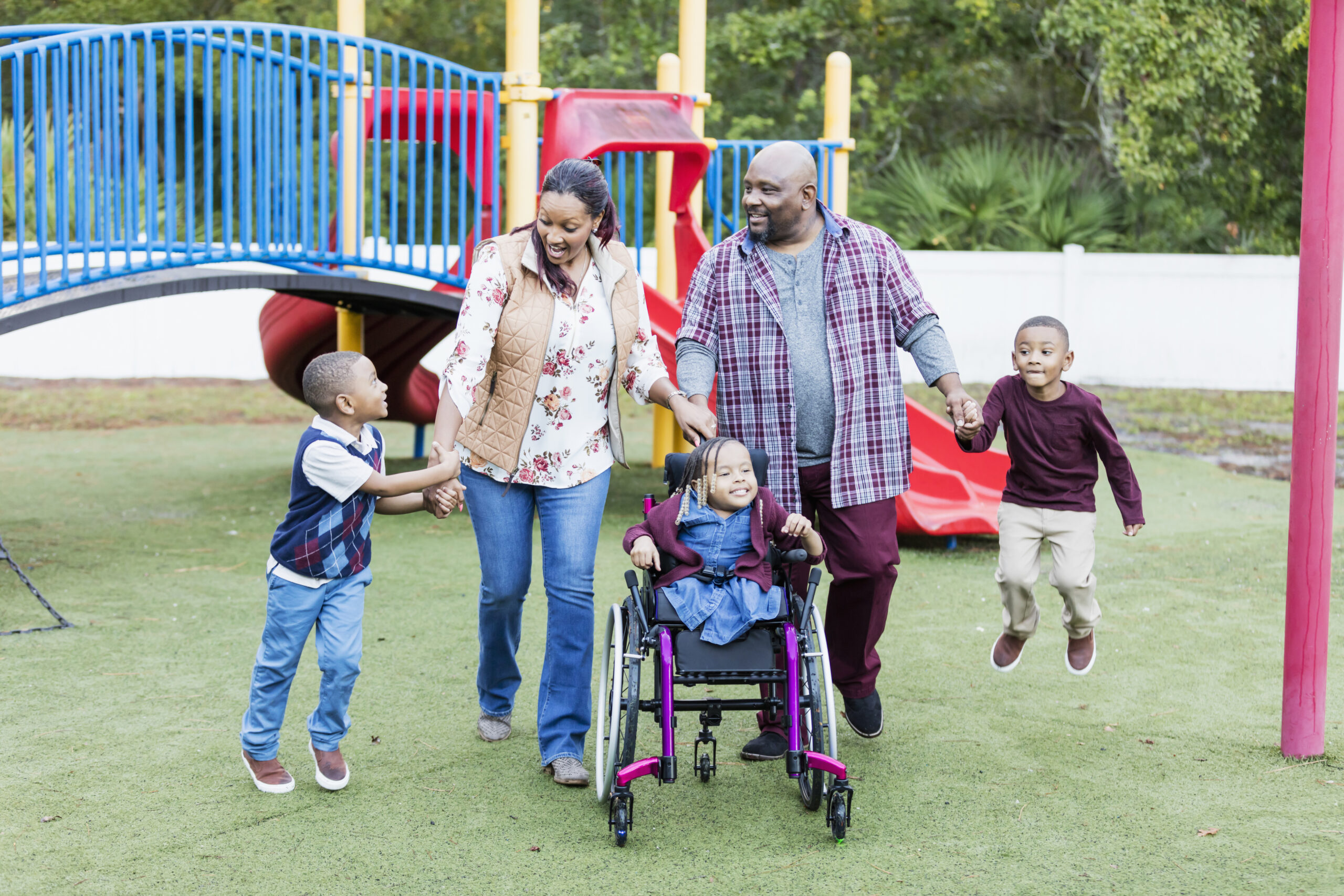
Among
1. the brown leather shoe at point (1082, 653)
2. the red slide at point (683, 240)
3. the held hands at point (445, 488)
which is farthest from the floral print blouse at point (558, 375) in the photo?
the red slide at point (683, 240)

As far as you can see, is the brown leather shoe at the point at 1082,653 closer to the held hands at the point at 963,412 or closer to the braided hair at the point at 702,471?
the held hands at the point at 963,412

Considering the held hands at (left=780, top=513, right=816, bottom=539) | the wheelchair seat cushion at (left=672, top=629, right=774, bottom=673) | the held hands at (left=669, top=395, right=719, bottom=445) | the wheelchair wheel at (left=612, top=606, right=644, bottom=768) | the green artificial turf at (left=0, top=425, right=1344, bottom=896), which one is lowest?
the green artificial turf at (left=0, top=425, right=1344, bottom=896)

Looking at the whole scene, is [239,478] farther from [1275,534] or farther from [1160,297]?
[1160,297]

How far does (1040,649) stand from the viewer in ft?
18.6

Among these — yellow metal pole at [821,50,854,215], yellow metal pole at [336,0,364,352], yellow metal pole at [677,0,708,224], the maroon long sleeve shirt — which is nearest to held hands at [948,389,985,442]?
the maroon long sleeve shirt

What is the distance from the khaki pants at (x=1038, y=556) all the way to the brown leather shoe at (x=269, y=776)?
241 centimetres

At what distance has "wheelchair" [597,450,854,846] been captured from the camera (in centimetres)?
361

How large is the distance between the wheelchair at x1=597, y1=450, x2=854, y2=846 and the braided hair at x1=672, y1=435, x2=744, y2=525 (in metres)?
0.23

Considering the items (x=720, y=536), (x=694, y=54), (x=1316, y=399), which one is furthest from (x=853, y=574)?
(x=694, y=54)

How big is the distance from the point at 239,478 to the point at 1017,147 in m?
15.1

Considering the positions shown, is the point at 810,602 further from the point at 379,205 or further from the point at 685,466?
the point at 379,205

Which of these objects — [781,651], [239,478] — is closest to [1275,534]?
[781,651]

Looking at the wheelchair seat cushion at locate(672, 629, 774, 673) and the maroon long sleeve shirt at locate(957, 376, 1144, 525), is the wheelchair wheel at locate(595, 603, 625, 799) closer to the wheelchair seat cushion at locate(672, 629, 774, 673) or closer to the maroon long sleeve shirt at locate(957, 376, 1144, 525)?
the wheelchair seat cushion at locate(672, 629, 774, 673)

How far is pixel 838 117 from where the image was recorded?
32.0 feet
